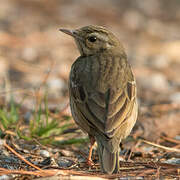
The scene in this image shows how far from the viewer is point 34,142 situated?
547cm

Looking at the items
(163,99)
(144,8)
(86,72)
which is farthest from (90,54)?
(144,8)

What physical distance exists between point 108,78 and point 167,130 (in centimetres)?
207

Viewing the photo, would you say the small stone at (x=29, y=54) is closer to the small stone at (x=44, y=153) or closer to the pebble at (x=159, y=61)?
the pebble at (x=159, y=61)

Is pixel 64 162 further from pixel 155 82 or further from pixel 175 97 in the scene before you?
pixel 155 82

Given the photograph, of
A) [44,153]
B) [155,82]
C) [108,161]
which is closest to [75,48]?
[155,82]

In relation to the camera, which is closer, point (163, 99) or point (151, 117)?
point (151, 117)

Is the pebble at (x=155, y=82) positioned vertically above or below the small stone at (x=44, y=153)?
above

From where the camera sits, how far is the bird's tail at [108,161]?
13.2 ft

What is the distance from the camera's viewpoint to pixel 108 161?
408cm

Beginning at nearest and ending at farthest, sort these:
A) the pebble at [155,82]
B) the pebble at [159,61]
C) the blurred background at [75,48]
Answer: the blurred background at [75,48], the pebble at [155,82], the pebble at [159,61]

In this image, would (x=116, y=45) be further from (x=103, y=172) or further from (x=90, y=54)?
(x=103, y=172)

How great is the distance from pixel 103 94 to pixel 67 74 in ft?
15.6

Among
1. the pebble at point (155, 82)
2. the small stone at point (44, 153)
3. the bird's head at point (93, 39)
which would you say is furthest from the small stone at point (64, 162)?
the pebble at point (155, 82)

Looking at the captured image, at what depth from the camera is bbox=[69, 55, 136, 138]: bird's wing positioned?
4.27m
